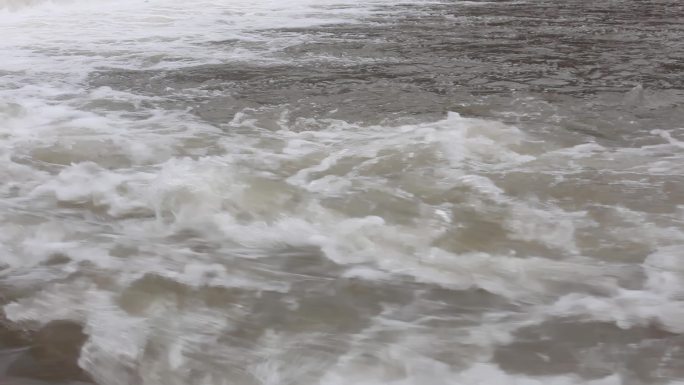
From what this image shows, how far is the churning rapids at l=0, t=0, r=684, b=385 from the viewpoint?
1936 mm

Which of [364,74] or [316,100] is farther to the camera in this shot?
[364,74]

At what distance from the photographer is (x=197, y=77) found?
496cm

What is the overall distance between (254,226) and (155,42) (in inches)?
169

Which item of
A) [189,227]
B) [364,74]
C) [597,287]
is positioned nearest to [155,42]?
[364,74]

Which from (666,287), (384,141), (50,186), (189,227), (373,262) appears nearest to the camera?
(666,287)

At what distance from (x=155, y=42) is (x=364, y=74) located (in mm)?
2654

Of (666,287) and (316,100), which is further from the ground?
(316,100)

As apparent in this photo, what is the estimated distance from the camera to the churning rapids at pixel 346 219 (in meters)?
1.94

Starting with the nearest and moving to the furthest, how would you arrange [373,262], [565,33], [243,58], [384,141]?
[373,262]
[384,141]
[243,58]
[565,33]

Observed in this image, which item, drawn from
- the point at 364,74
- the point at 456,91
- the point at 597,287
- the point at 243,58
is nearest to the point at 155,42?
the point at 243,58

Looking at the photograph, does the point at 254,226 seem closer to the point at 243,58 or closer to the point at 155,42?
the point at 243,58

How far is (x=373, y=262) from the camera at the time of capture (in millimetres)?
2410

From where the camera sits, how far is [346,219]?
108 inches

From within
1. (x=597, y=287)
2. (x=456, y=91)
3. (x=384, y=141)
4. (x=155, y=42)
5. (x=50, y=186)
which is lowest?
(x=597, y=287)
